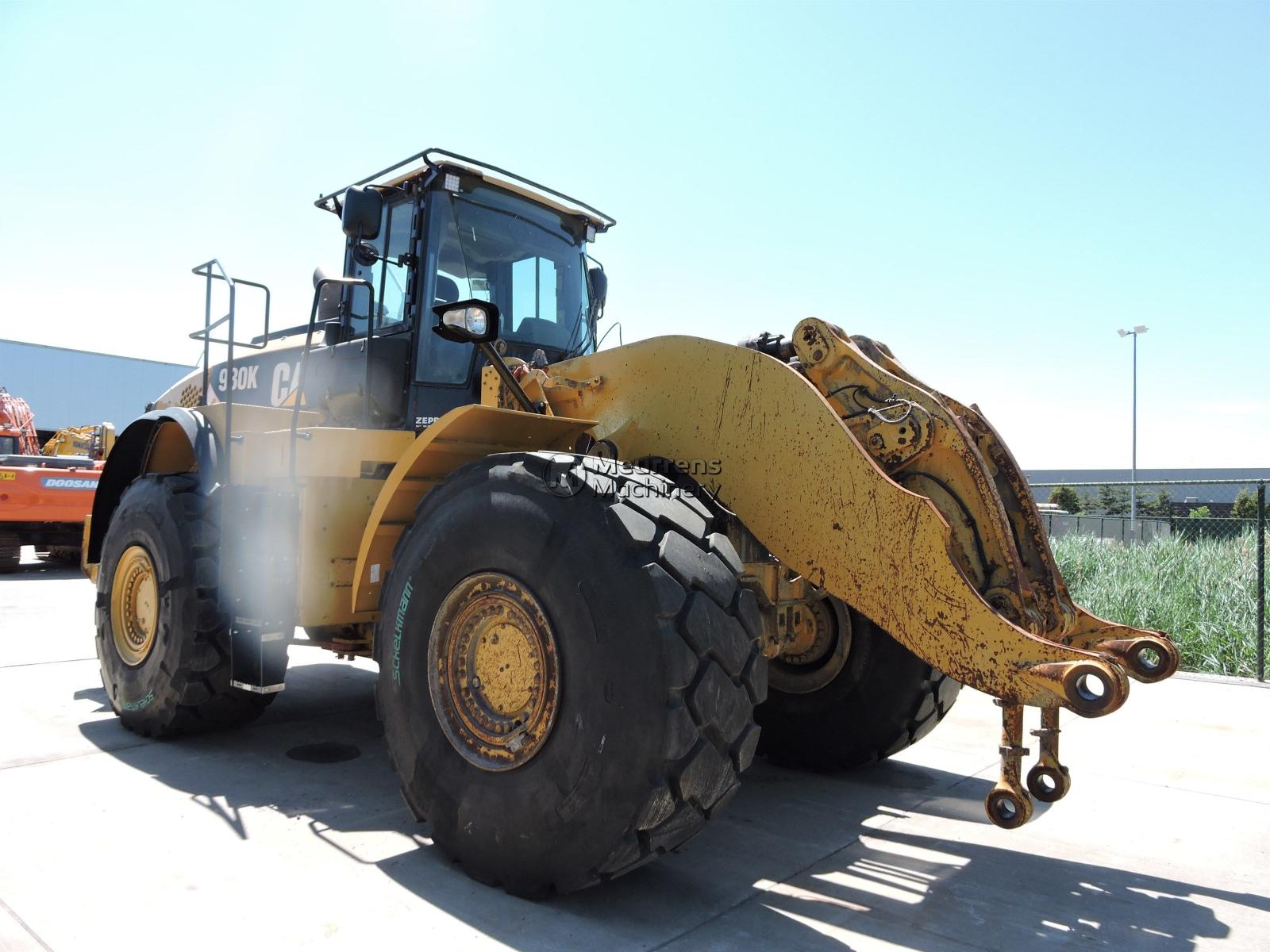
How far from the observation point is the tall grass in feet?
27.8

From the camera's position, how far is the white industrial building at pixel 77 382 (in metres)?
39.9

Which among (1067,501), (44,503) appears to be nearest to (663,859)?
(44,503)

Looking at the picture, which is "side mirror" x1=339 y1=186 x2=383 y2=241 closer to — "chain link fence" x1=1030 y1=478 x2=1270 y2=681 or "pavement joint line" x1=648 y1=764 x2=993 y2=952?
"pavement joint line" x1=648 y1=764 x2=993 y2=952

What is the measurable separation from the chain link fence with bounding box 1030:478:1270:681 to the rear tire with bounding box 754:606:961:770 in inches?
93.7

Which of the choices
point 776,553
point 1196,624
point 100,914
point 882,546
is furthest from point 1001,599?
point 1196,624

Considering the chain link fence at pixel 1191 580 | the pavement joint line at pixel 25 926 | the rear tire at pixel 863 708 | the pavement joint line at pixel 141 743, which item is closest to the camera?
the pavement joint line at pixel 25 926

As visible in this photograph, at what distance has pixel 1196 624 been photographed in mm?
8859

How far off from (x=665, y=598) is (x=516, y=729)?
77 centimetres

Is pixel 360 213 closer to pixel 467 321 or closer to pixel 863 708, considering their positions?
pixel 467 321

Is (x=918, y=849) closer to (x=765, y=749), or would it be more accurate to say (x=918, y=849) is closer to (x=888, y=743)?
(x=888, y=743)

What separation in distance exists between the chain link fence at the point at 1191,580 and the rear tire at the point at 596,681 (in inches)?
163

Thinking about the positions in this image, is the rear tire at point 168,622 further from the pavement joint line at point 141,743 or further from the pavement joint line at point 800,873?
the pavement joint line at point 800,873

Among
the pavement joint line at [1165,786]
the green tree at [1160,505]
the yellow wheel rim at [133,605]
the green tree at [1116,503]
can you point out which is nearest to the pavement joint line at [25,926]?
the yellow wheel rim at [133,605]

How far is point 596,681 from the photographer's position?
2.80 m
